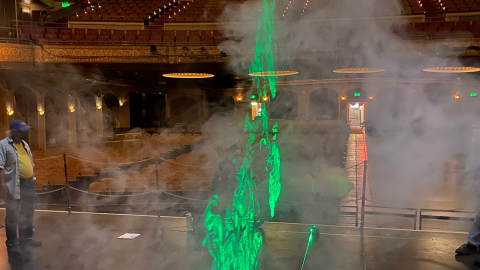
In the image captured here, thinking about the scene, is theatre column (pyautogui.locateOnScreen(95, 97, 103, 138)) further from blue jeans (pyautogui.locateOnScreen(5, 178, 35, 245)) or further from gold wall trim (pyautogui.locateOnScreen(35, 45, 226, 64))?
blue jeans (pyautogui.locateOnScreen(5, 178, 35, 245))

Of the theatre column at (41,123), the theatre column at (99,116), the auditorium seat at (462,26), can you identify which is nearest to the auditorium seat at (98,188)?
the theatre column at (41,123)

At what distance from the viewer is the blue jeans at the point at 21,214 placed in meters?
2.29

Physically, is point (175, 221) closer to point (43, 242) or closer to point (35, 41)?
point (43, 242)

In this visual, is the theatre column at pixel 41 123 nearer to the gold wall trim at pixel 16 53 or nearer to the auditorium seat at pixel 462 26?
the gold wall trim at pixel 16 53

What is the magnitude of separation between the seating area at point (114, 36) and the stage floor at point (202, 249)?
18.7 ft

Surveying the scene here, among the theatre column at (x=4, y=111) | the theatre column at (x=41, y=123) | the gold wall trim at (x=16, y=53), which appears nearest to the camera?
the gold wall trim at (x=16, y=53)

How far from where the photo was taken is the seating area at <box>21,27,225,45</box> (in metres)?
8.00

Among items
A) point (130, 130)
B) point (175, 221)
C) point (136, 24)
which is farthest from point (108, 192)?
point (130, 130)

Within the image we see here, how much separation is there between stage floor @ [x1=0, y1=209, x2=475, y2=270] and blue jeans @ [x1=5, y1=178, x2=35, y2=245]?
13cm

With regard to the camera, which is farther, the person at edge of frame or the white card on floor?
the white card on floor

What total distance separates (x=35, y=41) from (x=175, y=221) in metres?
6.70

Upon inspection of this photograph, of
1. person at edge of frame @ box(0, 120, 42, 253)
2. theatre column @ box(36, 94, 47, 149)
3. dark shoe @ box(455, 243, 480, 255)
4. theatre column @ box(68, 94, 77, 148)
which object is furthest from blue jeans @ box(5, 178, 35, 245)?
theatre column @ box(68, 94, 77, 148)

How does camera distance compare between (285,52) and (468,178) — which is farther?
(468,178)

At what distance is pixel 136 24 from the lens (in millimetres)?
10711
